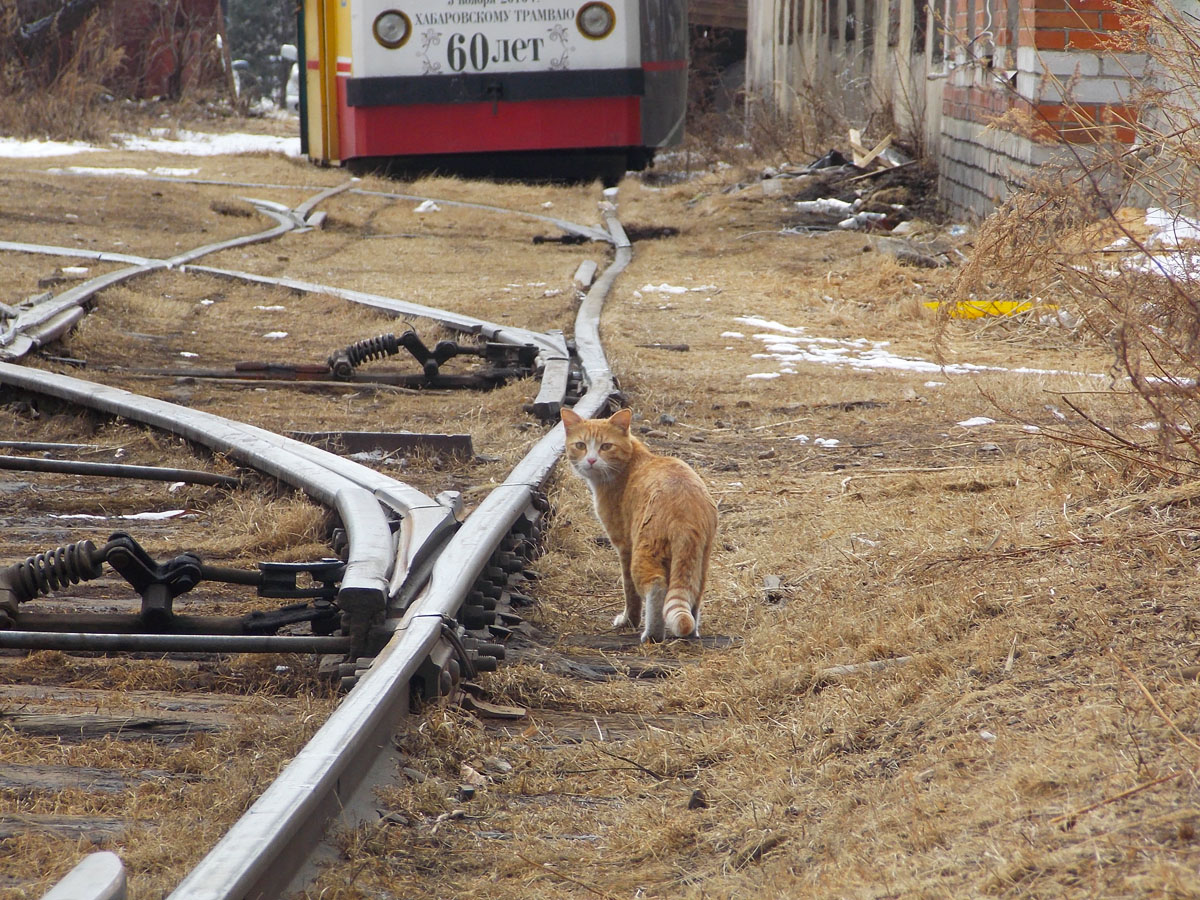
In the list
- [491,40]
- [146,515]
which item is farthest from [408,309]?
[491,40]

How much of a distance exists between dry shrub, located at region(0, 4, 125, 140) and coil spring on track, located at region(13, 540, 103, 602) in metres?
26.6

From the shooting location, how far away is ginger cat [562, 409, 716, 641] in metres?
3.74

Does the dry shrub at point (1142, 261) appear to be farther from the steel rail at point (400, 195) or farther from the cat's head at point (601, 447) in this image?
the steel rail at point (400, 195)

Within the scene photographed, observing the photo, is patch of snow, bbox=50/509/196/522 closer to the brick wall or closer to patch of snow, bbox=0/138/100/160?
the brick wall

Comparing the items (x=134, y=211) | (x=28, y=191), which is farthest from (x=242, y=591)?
(x=28, y=191)

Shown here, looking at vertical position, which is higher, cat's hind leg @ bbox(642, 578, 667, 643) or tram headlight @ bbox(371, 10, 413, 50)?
tram headlight @ bbox(371, 10, 413, 50)

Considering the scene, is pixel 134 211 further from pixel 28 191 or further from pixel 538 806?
pixel 538 806

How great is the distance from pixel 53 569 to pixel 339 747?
133 cm

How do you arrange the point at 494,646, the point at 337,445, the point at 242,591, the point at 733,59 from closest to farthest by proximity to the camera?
the point at 494,646
the point at 242,591
the point at 337,445
the point at 733,59

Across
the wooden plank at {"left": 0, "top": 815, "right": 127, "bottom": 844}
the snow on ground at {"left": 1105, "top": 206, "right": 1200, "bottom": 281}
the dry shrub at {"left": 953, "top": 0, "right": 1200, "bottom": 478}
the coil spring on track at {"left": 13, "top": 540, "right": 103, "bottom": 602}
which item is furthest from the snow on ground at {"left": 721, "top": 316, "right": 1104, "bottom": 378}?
the wooden plank at {"left": 0, "top": 815, "right": 127, "bottom": 844}

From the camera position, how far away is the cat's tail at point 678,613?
11.8ft

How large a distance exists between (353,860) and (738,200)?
15.1 metres

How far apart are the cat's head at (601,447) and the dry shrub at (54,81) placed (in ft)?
85.8

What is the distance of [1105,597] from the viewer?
306cm
